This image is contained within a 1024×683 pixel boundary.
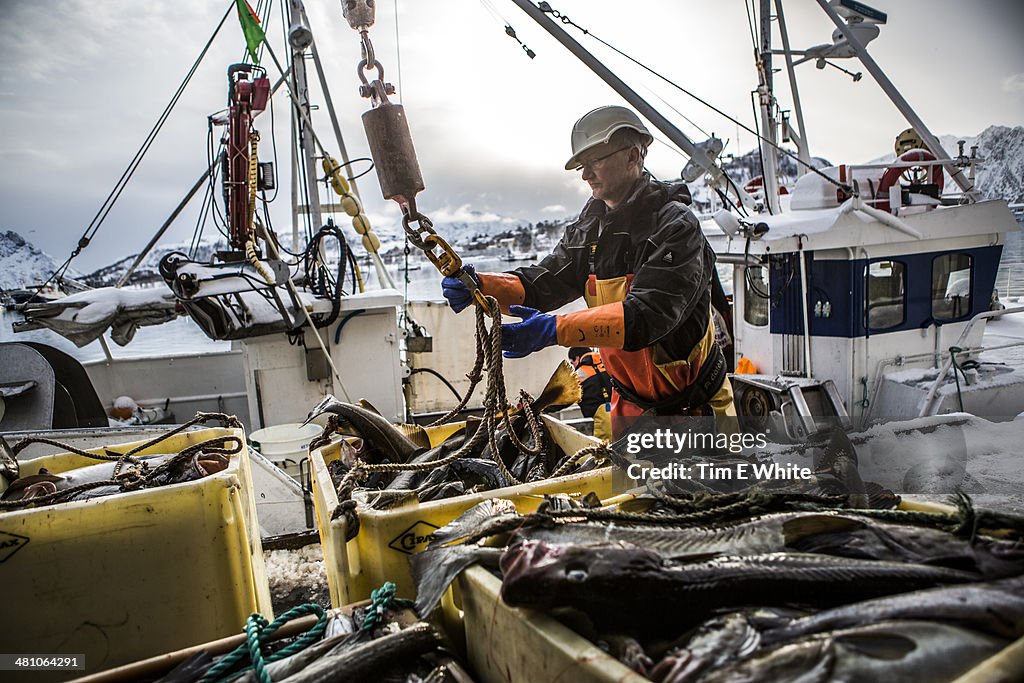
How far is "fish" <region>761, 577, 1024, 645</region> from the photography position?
1025 mm

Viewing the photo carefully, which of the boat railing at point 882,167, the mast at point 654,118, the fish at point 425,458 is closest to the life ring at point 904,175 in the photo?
the boat railing at point 882,167

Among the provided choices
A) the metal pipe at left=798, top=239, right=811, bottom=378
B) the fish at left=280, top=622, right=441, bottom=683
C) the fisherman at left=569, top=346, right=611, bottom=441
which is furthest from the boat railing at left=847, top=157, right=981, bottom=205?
the fish at left=280, top=622, right=441, bottom=683

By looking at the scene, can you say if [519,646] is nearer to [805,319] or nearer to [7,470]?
[7,470]

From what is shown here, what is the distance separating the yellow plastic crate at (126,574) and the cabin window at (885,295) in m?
8.72

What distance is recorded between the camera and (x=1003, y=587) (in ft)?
3.58

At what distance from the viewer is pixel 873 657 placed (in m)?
0.97

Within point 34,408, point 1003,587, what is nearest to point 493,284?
point 1003,587

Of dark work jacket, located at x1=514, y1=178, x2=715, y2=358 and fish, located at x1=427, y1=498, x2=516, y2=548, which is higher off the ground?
dark work jacket, located at x1=514, y1=178, x2=715, y2=358

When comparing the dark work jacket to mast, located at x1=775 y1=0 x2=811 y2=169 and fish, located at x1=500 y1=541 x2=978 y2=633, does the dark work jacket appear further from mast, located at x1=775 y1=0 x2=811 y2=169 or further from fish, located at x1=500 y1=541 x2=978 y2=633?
mast, located at x1=775 y1=0 x2=811 y2=169

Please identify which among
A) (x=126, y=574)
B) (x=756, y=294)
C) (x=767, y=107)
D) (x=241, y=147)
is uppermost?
(x=767, y=107)

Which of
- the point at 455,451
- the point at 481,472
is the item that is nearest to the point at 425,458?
the point at 455,451

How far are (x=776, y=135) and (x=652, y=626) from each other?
10.5 metres

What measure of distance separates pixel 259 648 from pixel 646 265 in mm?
2359

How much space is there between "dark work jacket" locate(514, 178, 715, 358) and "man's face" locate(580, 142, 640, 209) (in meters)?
0.07
